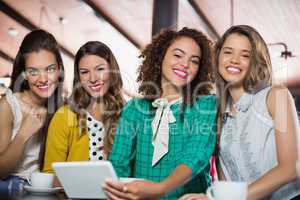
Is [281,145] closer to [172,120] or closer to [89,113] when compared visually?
[172,120]

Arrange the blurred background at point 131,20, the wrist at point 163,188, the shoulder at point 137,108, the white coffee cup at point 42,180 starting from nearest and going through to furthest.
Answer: the wrist at point 163,188 → the white coffee cup at point 42,180 → the shoulder at point 137,108 → the blurred background at point 131,20

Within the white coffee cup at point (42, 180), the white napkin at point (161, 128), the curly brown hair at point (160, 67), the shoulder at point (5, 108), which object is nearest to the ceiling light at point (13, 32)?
the shoulder at point (5, 108)

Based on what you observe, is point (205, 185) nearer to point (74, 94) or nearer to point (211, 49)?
point (211, 49)

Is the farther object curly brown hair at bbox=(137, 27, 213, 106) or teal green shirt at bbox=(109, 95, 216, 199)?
curly brown hair at bbox=(137, 27, 213, 106)

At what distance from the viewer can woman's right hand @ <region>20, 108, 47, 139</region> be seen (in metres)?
1.58

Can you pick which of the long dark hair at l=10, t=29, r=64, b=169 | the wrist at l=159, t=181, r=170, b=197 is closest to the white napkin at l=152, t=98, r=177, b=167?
the wrist at l=159, t=181, r=170, b=197

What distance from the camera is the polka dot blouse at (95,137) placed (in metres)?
1.65

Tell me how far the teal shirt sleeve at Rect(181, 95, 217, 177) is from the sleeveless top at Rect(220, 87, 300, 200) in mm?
89

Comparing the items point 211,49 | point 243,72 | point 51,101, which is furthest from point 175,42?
point 51,101

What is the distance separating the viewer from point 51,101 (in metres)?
1.77

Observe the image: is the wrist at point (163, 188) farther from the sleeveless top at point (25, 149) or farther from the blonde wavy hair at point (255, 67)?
the sleeveless top at point (25, 149)

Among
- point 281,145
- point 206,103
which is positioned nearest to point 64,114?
point 206,103

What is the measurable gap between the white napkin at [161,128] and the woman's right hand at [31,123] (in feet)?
1.67

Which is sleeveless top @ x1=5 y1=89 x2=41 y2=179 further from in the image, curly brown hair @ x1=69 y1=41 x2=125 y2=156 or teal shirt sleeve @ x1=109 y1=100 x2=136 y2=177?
teal shirt sleeve @ x1=109 y1=100 x2=136 y2=177
